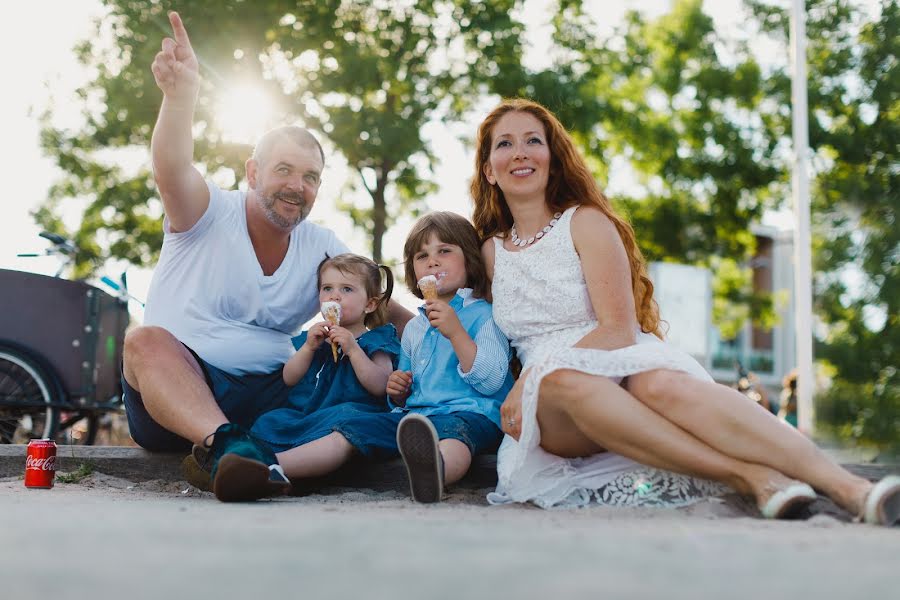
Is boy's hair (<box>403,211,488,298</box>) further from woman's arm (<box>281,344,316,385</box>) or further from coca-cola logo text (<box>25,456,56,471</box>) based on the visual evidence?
coca-cola logo text (<box>25,456,56,471</box>)

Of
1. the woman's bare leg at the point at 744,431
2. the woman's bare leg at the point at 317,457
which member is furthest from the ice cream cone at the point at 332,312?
the woman's bare leg at the point at 744,431

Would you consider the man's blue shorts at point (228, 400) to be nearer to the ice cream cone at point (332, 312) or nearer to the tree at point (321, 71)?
the ice cream cone at point (332, 312)

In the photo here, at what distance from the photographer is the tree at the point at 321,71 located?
12.2m

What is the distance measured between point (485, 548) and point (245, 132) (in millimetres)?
11423

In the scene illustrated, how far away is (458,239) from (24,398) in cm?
345

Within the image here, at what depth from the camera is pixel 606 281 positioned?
370cm

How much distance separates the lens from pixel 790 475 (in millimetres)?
3109

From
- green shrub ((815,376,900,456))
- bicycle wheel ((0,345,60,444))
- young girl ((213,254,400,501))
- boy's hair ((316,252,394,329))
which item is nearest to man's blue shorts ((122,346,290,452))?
young girl ((213,254,400,501))

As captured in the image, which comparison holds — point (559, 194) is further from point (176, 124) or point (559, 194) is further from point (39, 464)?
point (39, 464)

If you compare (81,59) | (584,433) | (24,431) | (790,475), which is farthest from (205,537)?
(81,59)

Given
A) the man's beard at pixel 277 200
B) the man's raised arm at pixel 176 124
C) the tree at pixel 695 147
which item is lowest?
the man's beard at pixel 277 200

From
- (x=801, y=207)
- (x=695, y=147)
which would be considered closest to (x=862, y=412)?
(x=801, y=207)

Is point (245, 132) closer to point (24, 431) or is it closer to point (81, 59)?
point (81, 59)

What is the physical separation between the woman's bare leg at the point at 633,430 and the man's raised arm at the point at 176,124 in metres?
1.89
